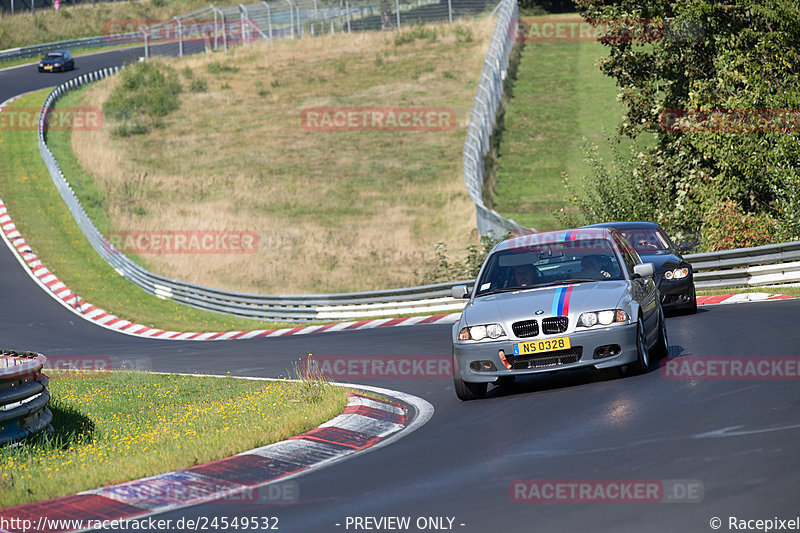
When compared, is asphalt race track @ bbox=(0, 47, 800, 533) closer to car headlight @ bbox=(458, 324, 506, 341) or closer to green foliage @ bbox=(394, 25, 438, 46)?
car headlight @ bbox=(458, 324, 506, 341)

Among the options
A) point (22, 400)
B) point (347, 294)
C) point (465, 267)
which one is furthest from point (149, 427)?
point (465, 267)

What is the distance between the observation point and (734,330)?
13.2 meters

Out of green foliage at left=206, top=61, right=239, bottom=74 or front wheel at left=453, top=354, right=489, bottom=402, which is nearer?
front wheel at left=453, top=354, right=489, bottom=402

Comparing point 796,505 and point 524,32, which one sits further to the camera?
point 524,32

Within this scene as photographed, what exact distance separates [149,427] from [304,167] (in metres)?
39.4

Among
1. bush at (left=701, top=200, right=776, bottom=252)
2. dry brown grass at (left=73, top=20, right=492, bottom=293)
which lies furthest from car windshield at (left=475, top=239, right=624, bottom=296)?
dry brown grass at (left=73, top=20, right=492, bottom=293)

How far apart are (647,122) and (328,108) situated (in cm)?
3468

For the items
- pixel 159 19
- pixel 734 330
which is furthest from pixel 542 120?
pixel 159 19

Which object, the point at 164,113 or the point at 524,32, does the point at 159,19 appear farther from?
the point at 524,32

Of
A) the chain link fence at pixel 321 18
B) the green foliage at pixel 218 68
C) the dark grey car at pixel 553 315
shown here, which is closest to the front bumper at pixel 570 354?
the dark grey car at pixel 553 315

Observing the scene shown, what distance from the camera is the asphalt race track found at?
542 cm

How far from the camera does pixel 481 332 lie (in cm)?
990

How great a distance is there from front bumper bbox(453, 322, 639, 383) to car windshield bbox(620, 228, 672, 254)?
23.2ft

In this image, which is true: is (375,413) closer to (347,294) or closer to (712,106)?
(712,106)
